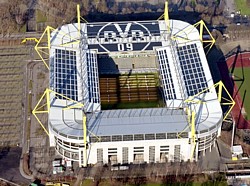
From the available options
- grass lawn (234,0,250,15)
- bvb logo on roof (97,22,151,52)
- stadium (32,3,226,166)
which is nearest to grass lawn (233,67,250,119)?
stadium (32,3,226,166)

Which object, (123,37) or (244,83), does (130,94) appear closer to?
(123,37)

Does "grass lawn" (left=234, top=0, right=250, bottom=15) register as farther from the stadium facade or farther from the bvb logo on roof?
the bvb logo on roof

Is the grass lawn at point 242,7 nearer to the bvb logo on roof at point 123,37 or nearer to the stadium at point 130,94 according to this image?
the stadium at point 130,94

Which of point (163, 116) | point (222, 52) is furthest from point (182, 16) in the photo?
point (163, 116)

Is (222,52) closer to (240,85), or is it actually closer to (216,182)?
(240,85)

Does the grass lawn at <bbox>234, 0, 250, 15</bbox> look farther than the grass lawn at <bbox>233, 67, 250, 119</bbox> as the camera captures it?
Yes

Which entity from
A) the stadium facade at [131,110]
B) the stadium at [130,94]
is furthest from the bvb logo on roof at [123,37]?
the stadium at [130,94]
